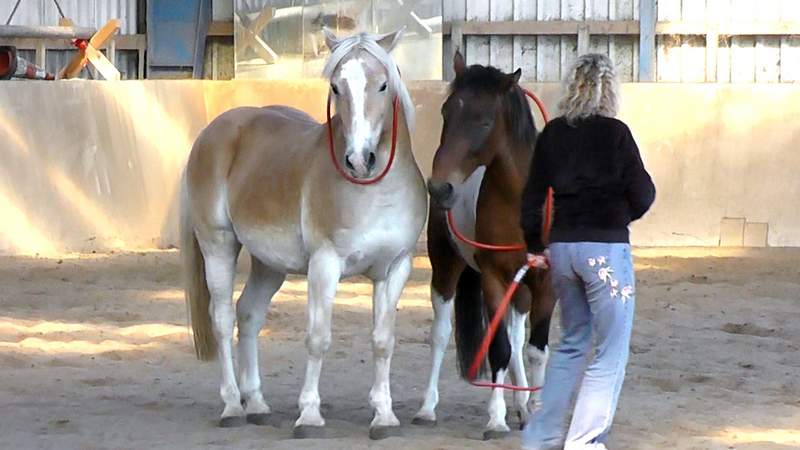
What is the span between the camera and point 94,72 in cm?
1689

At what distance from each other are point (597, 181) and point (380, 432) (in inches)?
61.3

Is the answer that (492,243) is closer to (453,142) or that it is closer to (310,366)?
(453,142)

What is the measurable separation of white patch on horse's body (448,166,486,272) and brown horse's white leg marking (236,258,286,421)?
3.32 feet

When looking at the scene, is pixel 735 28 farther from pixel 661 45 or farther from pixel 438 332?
pixel 438 332

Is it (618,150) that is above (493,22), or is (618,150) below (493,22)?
below

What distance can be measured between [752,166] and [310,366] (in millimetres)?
7473

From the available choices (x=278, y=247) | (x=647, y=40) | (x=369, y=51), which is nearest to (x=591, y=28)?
(x=647, y=40)

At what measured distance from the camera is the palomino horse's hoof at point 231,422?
6418 mm

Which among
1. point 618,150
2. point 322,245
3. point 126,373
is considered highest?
point 618,150

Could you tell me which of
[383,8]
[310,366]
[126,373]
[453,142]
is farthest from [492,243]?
[383,8]

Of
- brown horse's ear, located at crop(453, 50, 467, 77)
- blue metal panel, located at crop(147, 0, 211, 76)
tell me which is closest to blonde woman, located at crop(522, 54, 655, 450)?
brown horse's ear, located at crop(453, 50, 467, 77)

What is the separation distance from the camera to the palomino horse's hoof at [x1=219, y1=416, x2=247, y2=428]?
6.42 meters

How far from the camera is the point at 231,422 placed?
644cm

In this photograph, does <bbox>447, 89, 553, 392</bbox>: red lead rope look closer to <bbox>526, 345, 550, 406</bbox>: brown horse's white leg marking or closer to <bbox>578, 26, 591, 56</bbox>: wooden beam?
<bbox>526, 345, 550, 406</bbox>: brown horse's white leg marking
